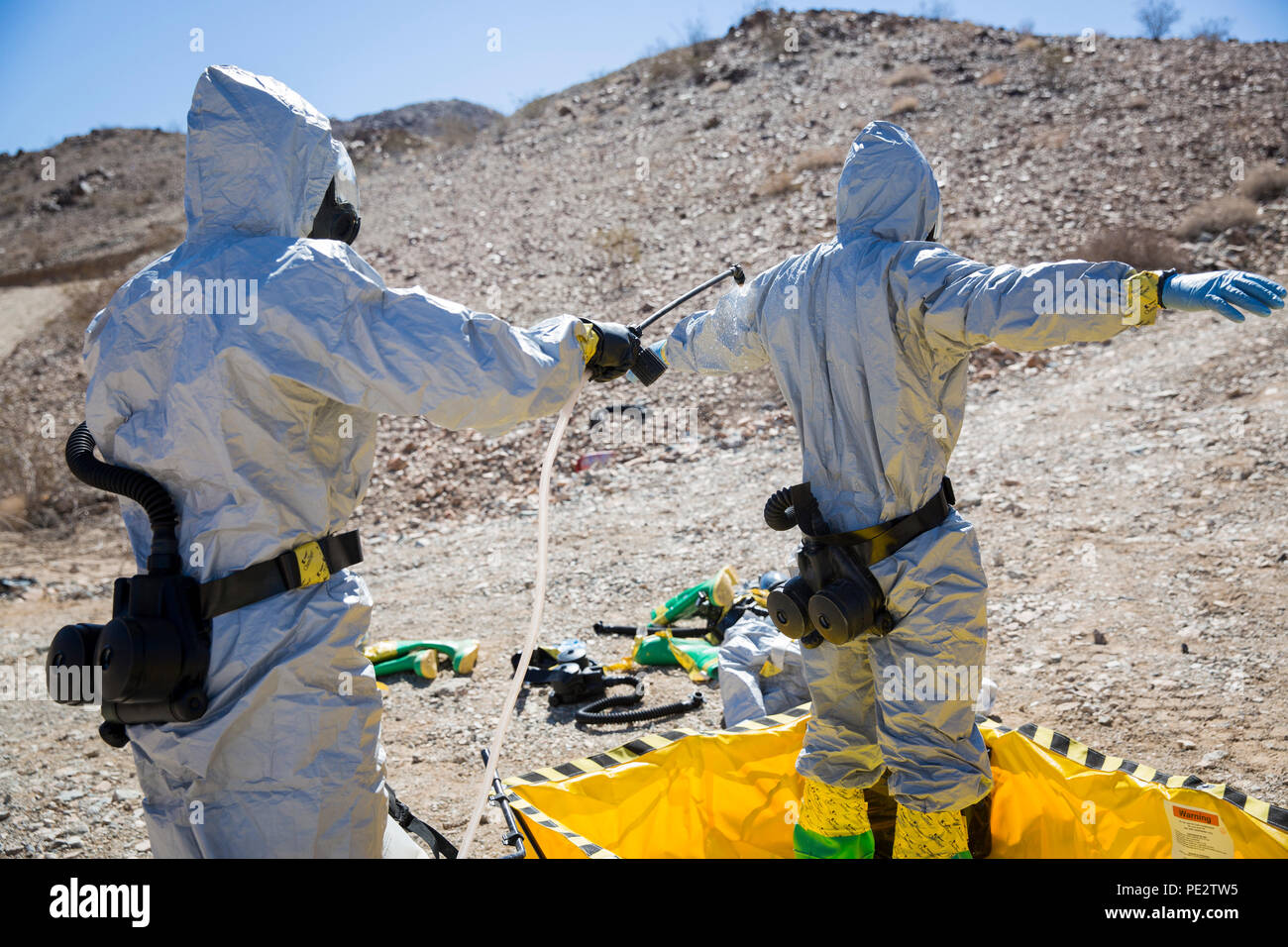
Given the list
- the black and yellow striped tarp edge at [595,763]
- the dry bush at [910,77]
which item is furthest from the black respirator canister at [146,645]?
the dry bush at [910,77]

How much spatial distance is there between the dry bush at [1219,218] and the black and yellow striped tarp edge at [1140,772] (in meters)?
7.58

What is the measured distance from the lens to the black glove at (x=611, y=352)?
218 centimetres

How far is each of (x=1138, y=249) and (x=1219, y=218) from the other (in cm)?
103

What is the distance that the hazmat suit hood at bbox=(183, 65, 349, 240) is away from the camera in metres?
1.97

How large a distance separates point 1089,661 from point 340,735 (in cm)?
304

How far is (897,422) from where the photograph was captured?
7.58 ft

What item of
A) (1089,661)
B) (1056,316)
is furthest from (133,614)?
(1089,661)

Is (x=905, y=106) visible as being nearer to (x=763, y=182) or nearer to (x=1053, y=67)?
(x=1053, y=67)

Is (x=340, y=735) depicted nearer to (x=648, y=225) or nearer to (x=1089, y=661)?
(x=1089, y=661)

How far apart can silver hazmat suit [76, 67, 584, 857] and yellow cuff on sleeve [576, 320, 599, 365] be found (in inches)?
6.9

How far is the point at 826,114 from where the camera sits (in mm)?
13984

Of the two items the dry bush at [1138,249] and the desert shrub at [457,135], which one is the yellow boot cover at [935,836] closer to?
the dry bush at [1138,249]

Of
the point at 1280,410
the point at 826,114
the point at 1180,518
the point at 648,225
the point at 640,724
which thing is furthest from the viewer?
the point at 826,114

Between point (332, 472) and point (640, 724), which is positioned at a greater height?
point (332, 472)
